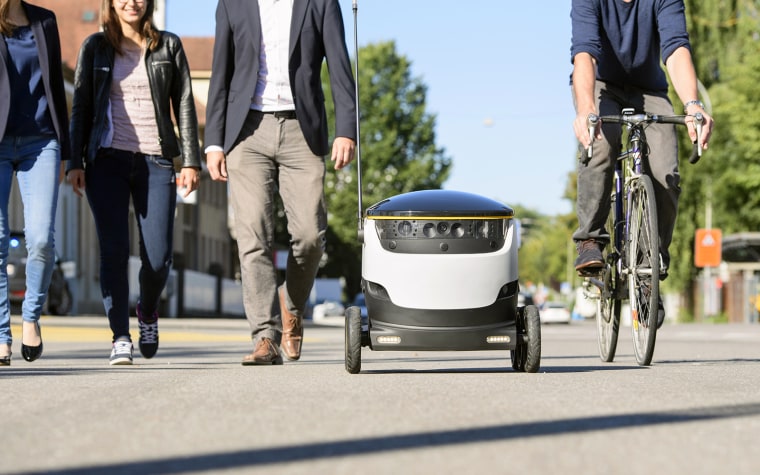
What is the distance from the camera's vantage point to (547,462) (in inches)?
149

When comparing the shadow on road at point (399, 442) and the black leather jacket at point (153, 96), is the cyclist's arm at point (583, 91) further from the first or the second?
the shadow on road at point (399, 442)

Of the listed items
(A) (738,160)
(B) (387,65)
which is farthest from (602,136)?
(B) (387,65)

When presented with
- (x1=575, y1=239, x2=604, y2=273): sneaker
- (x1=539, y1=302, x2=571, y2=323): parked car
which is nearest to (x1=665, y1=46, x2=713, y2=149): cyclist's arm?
(x1=575, y1=239, x2=604, y2=273): sneaker

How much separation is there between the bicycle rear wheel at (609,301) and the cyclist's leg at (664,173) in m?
0.37

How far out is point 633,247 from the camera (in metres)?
8.23

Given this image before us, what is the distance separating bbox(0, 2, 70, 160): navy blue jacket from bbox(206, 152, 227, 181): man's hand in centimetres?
88

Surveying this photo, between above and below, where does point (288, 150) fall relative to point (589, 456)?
above

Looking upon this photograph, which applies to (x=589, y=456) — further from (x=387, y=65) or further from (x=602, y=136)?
(x=387, y=65)

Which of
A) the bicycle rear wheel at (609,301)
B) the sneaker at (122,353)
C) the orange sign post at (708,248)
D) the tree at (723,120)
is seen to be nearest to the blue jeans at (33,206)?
the sneaker at (122,353)

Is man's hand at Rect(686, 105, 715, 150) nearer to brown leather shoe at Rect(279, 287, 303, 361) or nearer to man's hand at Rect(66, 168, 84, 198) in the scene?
brown leather shoe at Rect(279, 287, 303, 361)

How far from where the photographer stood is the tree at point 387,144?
7000 cm

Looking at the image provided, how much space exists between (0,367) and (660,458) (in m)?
5.32

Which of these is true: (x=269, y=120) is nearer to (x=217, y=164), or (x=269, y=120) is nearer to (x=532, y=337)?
(x=217, y=164)

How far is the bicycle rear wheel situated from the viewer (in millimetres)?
8609
